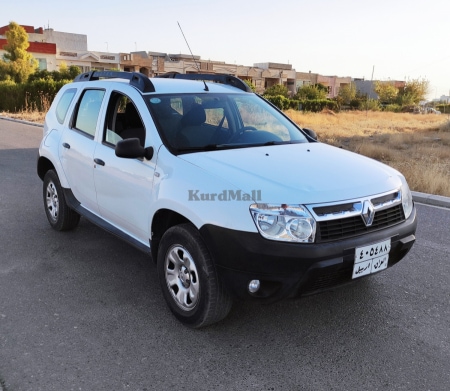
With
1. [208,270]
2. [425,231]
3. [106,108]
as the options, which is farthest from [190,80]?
[425,231]

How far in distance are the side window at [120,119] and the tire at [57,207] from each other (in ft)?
4.03

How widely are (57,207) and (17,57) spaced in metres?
47.1

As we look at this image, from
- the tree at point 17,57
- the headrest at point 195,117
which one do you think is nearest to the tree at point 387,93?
the tree at point 17,57

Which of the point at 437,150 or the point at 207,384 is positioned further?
the point at 437,150

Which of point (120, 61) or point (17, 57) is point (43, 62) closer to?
point (120, 61)

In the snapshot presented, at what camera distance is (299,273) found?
2.62 meters

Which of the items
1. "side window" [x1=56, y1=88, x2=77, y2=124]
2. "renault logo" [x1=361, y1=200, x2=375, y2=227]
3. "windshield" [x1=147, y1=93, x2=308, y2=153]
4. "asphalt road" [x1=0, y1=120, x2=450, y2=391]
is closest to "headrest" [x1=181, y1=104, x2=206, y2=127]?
"windshield" [x1=147, y1=93, x2=308, y2=153]

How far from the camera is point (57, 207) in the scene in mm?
4949

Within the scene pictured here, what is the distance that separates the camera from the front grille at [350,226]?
2.66 metres

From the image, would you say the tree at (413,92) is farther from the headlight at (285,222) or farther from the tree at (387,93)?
the headlight at (285,222)

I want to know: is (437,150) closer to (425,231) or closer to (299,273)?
(425,231)

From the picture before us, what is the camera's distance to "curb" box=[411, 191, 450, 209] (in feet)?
22.2

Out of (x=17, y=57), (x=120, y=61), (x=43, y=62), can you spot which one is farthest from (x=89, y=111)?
(x=43, y=62)

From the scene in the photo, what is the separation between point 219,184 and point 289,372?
1.24m
